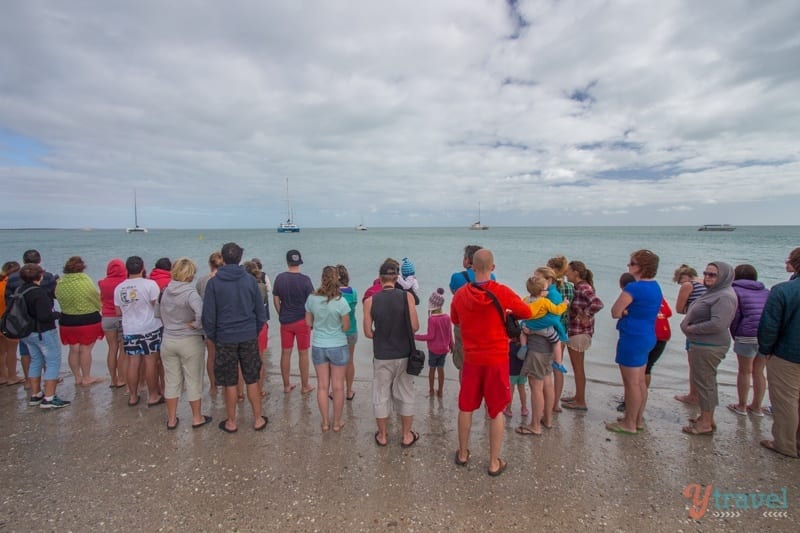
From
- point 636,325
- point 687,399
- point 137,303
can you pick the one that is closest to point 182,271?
point 137,303

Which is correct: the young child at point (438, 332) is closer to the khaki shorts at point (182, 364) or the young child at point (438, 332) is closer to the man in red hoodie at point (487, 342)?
the man in red hoodie at point (487, 342)

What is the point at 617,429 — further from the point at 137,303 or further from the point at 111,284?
the point at 111,284

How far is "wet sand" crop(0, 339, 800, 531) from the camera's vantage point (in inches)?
108

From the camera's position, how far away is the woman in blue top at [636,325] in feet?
11.9

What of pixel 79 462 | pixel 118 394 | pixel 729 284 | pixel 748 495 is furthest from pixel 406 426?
pixel 118 394

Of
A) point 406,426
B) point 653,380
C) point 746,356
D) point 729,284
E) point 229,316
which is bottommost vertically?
point 653,380

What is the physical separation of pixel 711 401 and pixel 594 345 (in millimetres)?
4014

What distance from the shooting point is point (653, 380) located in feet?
19.3

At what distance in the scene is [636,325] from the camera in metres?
3.75

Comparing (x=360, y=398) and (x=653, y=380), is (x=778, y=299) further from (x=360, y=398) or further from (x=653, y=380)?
(x=360, y=398)

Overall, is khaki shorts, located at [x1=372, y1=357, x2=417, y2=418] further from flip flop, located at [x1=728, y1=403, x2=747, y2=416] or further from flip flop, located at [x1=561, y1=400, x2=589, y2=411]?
flip flop, located at [x1=728, y1=403, x2=747, y2=416]

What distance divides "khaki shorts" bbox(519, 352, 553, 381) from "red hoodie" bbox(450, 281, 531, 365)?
90 cm

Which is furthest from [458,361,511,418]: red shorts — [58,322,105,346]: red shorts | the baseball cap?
[58,322,105,346]: red shorts

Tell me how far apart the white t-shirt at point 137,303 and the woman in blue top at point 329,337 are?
2.20m
